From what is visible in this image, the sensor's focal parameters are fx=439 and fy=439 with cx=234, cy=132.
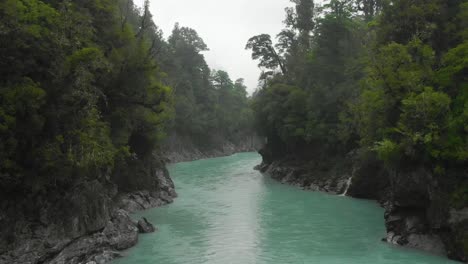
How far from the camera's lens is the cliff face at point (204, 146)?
7550cm

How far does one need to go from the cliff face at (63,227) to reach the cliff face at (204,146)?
159 feet

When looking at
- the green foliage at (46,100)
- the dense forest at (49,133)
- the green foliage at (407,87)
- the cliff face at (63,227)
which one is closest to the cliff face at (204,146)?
the green foliage at (407,87)

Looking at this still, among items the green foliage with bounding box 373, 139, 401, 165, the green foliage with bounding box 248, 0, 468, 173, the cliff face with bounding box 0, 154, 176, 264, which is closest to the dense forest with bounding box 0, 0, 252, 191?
the cliff face with bounding box 0, 154, 176, 264

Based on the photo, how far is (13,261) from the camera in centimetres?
1513

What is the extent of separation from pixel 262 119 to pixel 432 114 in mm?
33346

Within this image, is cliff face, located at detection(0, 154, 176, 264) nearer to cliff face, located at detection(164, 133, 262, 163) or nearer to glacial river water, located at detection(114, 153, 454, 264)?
glacial river water, located at detection(114, 153, 454, 264)

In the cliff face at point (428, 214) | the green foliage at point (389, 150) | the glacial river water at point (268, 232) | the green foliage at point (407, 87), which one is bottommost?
the glacial river water at point (268, 232)

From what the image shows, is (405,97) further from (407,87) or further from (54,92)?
(54,92)

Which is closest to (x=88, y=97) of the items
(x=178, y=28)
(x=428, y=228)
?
(x=428, y=228)

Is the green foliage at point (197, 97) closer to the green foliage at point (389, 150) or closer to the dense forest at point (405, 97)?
the dense forest at point (405, 97)

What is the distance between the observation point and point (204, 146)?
285ft

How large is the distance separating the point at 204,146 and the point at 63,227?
6971 cm

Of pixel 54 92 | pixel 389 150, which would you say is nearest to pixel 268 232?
pixel 389 150

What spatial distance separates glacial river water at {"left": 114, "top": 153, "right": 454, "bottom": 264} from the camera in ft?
58.7
